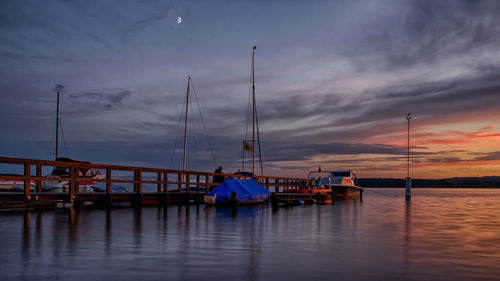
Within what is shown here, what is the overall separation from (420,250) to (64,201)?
1683cm

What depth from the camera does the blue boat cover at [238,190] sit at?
2600 cm

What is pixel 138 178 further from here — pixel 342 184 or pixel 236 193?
pixel 342 184

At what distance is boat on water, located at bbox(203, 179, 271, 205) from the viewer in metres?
25.9

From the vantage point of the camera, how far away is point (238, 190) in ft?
87.0

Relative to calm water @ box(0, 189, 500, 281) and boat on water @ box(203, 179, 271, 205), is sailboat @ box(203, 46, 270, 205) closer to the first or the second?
boat on water @ box(203, 179, 271, 205)

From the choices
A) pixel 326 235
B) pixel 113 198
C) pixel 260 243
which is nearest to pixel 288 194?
pixel 113 198

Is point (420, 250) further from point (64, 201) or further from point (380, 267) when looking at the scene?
point (64, 201)

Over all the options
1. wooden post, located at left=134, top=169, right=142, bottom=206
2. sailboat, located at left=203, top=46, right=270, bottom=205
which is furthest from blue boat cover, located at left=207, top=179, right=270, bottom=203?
wooden post, located at left=134, top=169, right=142, bottom=206

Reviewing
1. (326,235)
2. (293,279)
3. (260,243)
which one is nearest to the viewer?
(293,279)

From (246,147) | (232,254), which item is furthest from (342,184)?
(232,254)

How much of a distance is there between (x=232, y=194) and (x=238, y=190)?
76 cm

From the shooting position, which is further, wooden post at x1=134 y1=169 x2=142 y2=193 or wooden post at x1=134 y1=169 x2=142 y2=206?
wooden post at x1=134 y1=169 x2=142 y2=193

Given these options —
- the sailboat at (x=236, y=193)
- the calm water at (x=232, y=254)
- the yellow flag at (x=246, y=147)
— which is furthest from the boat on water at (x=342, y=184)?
the calm water at (x=232, y=254)

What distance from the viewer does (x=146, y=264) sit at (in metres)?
6.89
